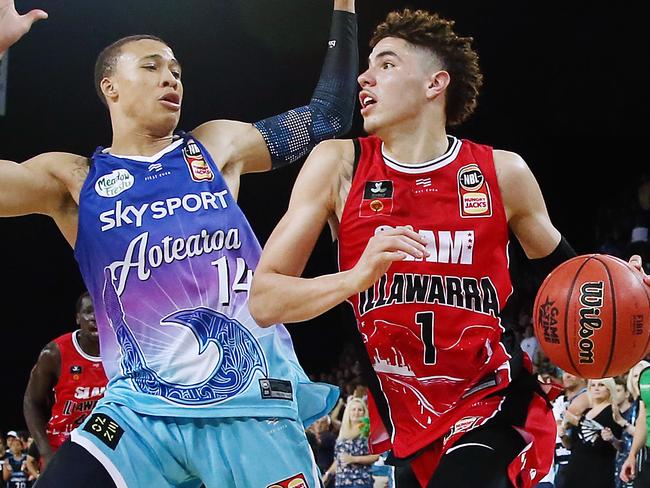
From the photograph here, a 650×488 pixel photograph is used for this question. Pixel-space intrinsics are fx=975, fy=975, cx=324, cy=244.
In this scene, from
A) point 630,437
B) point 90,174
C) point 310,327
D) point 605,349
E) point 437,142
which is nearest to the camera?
point 605,349

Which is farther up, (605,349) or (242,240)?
(242,240)

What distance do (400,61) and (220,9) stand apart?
10.1 meters

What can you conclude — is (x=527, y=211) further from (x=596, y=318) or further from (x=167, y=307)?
(x=167, y=307)

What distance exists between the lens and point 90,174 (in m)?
3.41

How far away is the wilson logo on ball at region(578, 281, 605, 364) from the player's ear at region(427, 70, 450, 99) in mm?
804

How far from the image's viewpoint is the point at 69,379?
223 inches

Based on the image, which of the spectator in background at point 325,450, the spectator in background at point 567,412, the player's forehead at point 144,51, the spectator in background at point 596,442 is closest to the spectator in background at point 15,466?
the spectator in background at point 325,450

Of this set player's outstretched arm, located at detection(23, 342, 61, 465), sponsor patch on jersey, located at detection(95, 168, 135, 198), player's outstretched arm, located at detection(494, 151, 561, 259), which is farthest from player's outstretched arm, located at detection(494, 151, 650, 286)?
player's outstretched arm, located at detection(23, 342, 61, 465)

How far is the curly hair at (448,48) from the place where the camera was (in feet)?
10.8

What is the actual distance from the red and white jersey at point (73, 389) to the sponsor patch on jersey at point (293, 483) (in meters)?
2.81

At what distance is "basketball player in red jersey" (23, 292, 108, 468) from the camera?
5539mm

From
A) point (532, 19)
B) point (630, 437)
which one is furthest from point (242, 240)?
point (532, 19)

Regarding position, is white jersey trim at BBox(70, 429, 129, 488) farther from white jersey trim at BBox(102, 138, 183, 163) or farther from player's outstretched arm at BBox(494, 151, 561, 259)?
player's outstretched arm at BBox(494, 151, 561, 259)

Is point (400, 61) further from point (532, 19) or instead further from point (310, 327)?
point (310, 327)
